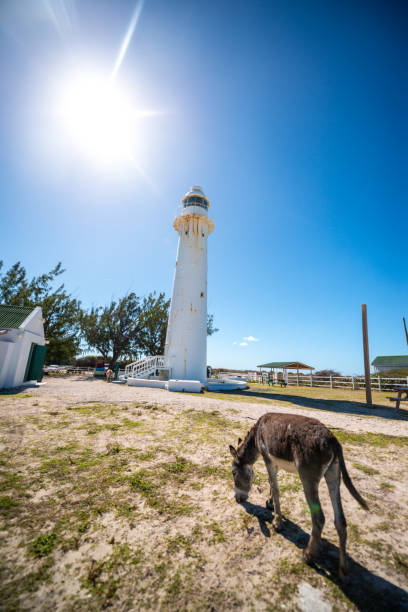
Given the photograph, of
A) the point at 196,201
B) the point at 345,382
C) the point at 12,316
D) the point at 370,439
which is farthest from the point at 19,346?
the point at 345,382

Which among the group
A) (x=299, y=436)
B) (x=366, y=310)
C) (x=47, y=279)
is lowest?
(x=299, y=436)

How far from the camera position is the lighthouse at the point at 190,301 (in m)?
18.2

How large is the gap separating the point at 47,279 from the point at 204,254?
1993 cm

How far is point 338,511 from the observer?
7.57ft

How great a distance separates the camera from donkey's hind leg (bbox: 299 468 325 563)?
91.3 inches

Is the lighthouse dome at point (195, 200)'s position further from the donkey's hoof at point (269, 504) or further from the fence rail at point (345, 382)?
the donkey's hoof at point (269, 504)

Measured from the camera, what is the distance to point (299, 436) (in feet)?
8.51

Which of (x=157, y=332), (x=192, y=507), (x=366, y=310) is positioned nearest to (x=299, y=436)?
(x=192, y=507)

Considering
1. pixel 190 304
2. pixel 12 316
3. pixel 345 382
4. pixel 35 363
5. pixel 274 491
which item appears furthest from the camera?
pixel 345 382

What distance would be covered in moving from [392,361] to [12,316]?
5246 cm

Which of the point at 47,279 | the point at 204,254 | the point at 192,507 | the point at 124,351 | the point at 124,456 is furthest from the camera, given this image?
the point at 124,351

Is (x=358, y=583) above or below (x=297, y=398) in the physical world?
below

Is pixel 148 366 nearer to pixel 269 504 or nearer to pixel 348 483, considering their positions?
pixel 269 504

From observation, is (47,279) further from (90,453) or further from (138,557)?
(138,557)
